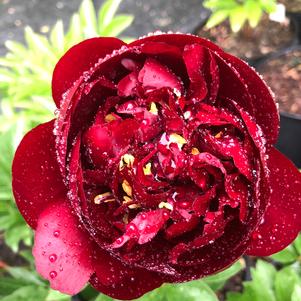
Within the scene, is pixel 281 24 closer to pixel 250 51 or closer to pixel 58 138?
pixel 250 51

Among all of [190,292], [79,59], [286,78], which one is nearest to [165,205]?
[79,59]

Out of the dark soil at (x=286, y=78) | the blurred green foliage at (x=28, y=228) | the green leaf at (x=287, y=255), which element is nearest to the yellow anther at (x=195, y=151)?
the blurred green foliage at (x=28, y=228)

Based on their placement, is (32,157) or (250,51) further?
(250,51)

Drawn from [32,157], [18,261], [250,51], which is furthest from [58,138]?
[250,51]

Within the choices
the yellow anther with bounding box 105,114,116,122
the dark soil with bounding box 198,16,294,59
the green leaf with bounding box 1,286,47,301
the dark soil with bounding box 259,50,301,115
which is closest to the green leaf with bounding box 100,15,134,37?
the green leaf with bounding box 1,286,47,301

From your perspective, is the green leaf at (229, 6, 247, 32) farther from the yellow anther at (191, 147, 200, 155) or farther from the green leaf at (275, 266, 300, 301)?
the yellow anther at (191, 147, 200, 155)

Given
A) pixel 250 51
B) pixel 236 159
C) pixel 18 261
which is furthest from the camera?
pixel 250 51

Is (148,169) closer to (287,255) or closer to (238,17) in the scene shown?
(287,255)

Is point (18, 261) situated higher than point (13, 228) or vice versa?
point (13, 228)
